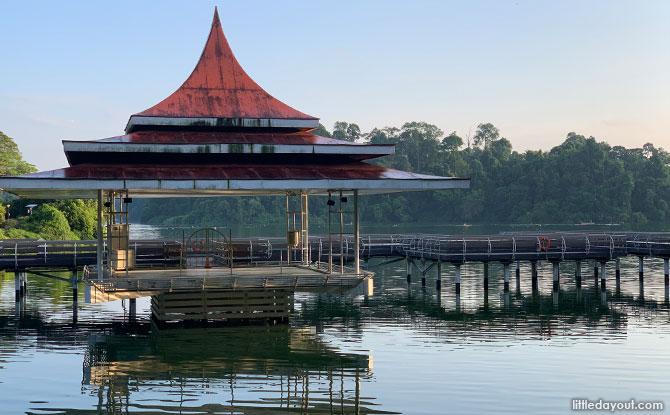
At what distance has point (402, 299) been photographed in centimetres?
4497

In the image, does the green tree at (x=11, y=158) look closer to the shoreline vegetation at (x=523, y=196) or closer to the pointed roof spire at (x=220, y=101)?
the shoreline vegetation at (x=523, y=196)

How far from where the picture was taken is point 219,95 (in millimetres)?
37375

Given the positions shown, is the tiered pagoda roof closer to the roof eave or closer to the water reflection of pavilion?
the roof eave

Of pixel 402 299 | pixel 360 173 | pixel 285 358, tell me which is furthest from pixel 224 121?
pixel 402 299

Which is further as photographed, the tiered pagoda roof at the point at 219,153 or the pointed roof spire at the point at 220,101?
the pointed roof spire at the point at 220,101

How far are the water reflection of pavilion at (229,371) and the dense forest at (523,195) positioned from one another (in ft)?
460

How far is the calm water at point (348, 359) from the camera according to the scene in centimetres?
2123

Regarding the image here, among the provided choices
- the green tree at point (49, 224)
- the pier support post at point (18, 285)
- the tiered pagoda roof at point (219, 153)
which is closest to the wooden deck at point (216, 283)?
the tiered pagoda roof at point (219, 153)

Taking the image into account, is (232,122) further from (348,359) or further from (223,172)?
(348,359)

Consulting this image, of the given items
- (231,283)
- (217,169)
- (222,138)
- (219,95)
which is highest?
(219,95)

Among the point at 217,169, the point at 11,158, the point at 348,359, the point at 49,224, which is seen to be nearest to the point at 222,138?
the point at 217,169

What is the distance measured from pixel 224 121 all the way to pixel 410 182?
31.8ft

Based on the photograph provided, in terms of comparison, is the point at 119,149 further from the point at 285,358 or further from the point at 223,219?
the point at 223,219

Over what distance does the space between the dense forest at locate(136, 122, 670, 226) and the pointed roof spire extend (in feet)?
434
